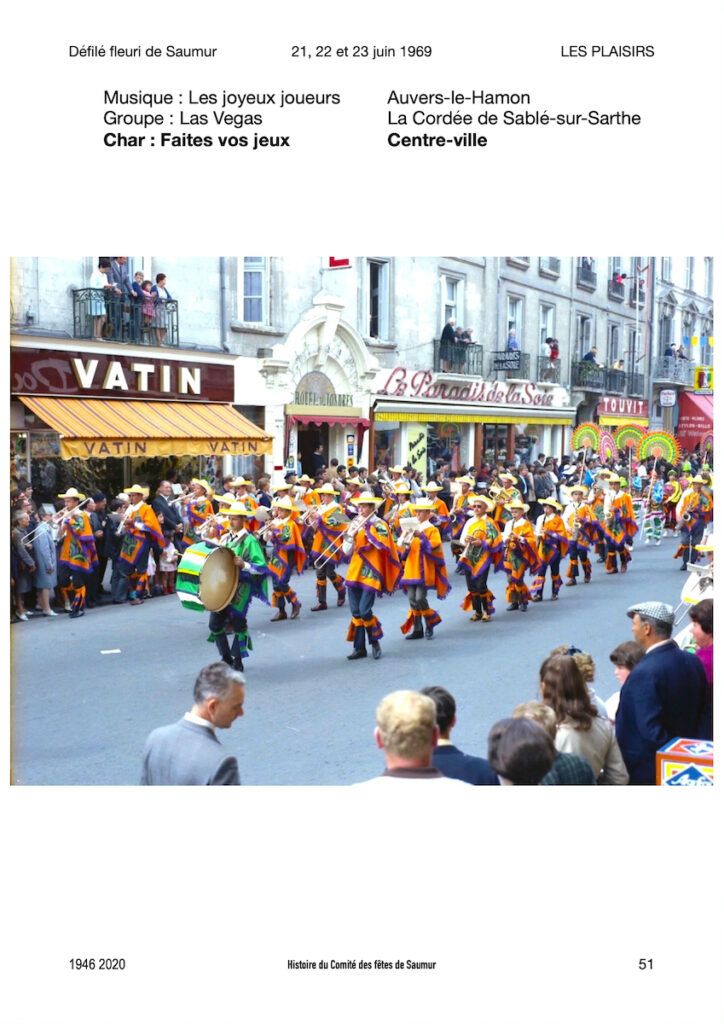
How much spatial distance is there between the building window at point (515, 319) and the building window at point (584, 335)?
4.29 ft

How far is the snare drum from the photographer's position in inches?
318

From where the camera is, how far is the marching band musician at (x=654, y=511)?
19.0 meters

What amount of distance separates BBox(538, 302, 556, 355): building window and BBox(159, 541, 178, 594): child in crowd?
31.2 feet

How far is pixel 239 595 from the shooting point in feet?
30.4

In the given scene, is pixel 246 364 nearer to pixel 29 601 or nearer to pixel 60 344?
pixel 60 344

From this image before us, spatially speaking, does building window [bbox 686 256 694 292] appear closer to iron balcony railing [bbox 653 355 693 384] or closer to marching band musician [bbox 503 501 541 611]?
iron balcony railing [bbox 653 355 693 384]

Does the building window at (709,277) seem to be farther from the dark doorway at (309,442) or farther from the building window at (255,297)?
the building window at (255,297)

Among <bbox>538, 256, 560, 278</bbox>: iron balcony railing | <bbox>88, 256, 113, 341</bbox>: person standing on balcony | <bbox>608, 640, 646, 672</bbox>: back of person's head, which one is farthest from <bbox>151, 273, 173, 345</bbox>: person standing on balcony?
<bbox>608, 640, 646, 672</bbox>: back of person's head

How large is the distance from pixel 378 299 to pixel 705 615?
524 inches

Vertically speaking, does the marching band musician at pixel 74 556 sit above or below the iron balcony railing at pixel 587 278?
below

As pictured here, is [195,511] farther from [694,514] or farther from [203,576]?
[694,514]

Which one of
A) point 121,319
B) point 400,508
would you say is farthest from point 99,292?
point 400,508

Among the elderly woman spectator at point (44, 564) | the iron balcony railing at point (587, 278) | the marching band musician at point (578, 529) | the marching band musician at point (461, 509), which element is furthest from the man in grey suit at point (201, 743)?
the iron balcony railing at point (587, 278)

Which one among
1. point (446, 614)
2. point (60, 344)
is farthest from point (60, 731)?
point (60, 344)
